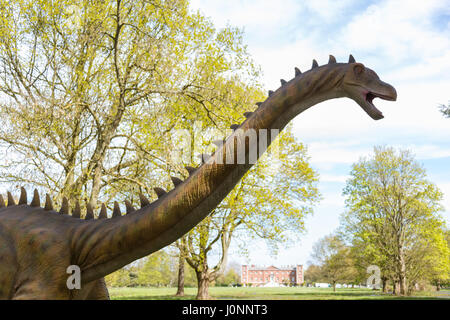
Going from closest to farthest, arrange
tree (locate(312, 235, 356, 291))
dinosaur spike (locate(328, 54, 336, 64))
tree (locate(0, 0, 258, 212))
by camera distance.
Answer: dinosaur spike (locate(328, 54, 336, 64))
tree (locate(0, 0, 258, 212))
tree (locate(312, 235, 356, 291))

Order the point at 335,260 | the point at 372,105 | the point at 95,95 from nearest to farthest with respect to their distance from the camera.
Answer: the point at 372,105
the point at 95,95
the point at 335,260

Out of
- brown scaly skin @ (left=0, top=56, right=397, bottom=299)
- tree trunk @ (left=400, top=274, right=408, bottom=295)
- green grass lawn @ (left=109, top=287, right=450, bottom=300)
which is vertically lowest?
green grass lawn @ (left=109, top=287, right=450, bottom=300)

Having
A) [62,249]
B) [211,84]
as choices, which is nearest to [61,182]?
[211,84]

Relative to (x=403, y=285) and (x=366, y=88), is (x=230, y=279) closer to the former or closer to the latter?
(x=403, y=285)

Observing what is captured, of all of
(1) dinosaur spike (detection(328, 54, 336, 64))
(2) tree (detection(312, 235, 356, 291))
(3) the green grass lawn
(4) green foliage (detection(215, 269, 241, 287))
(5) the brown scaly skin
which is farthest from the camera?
(4) green foliage (detection(215, 269, 241, 287))

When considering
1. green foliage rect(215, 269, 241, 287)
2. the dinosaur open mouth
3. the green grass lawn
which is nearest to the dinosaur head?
the dinosaur open mouth

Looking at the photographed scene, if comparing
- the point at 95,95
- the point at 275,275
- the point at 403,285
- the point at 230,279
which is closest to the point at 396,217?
the point at 403,285

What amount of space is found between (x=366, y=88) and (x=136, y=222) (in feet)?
6.74

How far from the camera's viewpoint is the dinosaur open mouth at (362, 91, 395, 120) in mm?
2616

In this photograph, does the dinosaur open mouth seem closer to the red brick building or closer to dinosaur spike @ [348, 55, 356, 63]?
dinosaur spike @ [348, 55, 356, 63]

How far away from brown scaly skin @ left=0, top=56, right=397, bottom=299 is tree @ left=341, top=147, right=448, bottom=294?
28.1 m

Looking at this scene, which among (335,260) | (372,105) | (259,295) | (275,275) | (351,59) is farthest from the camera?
(275,275)

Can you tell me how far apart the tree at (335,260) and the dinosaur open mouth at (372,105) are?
1265 inches

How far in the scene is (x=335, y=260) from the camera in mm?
36750
